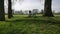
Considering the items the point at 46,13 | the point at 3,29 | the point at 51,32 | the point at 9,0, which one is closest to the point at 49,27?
the point at 51,32

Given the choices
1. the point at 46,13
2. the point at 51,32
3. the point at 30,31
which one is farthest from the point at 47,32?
the point at 46,13

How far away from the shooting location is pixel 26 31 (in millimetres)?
12016

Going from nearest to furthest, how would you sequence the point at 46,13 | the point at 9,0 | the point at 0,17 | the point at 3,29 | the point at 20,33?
the point at 20,33 < the point at 3,29 < the point at 0,17 < the point at 46,13 < the point at 9,0

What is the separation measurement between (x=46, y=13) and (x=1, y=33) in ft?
38.1

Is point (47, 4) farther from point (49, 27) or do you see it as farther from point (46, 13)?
point (49, 27)

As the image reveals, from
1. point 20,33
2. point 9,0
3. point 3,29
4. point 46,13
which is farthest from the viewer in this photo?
point 9,0

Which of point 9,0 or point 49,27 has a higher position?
point 9,0

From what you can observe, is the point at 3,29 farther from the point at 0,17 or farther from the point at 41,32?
the point at 0,17

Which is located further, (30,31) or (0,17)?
(0,17)

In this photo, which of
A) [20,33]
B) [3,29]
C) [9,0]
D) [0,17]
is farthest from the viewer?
[9,0]

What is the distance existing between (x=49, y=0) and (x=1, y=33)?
40.3ft

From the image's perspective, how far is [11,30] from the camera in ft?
40.3

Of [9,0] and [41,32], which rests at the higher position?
[9,0]

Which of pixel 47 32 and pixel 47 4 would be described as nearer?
pixel 47 32
